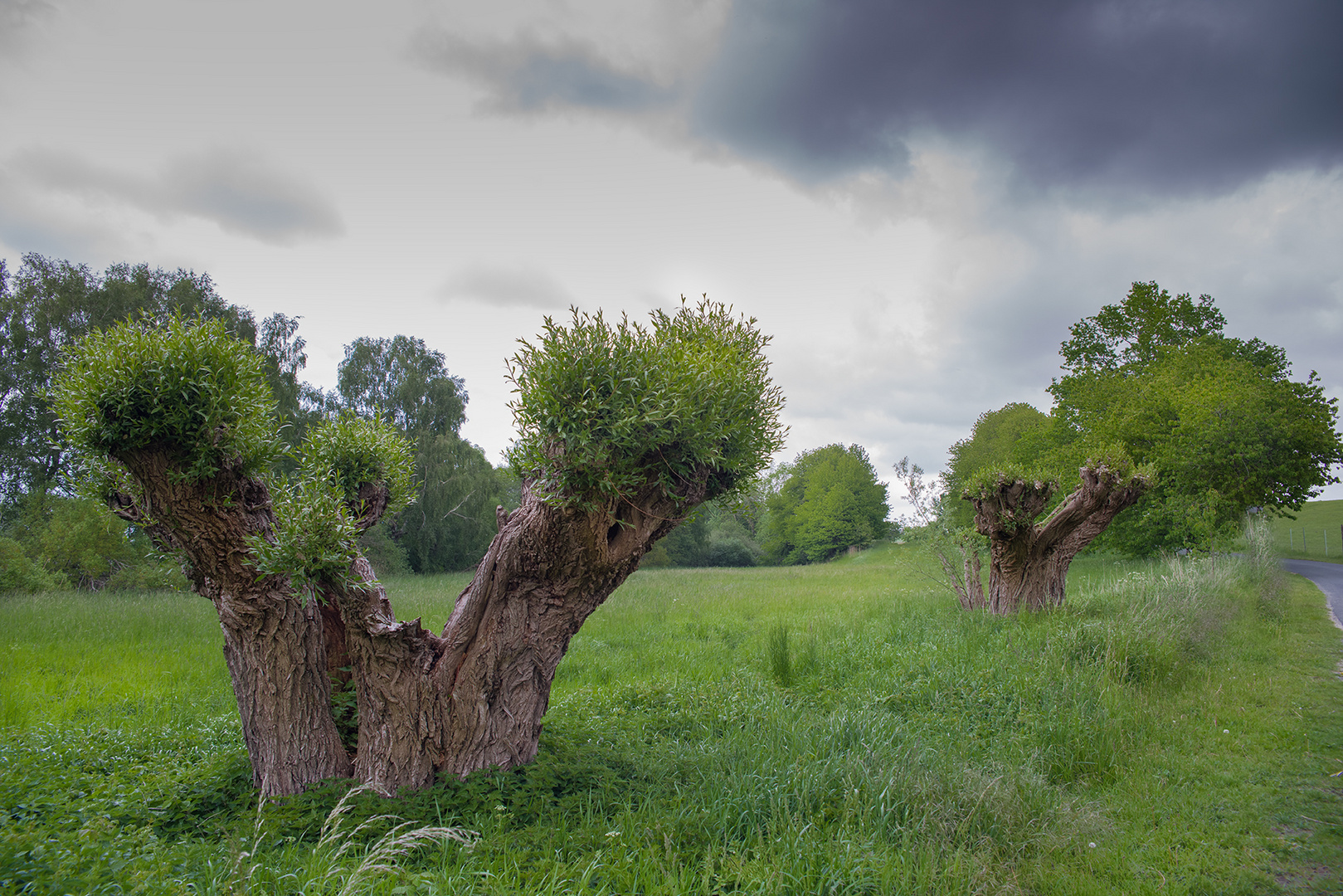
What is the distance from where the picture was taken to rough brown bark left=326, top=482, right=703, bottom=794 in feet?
16.4

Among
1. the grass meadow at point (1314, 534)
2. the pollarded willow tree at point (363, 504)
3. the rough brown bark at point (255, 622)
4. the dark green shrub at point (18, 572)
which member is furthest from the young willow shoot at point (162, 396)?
the grass meadow at point (1314, 534)

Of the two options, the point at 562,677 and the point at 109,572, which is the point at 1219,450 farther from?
the point at 109,572

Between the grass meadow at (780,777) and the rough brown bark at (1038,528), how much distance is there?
127 cm

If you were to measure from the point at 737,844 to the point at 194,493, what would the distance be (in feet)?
15.7

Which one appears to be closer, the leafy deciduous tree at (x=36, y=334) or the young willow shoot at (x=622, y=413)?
the young willow shoot at (x=622, y=413)

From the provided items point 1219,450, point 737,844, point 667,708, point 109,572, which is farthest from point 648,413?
point 109,572

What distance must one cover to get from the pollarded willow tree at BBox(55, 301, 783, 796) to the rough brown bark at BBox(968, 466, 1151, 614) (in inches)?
358

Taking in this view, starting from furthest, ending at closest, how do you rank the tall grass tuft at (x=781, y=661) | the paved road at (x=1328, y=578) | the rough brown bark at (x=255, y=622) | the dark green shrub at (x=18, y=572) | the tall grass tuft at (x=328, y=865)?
1. the dark green shrub at (x=18, y=572)
2. the paved road at (x=1328, y=578)
3. the tall grass tuft at (x=781, y=661)
4. the rough brown bark at (x=255, y=622)
5. the tall grass tuft at (x=328, y=865)

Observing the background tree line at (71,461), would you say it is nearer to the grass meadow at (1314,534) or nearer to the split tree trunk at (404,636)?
Answer: the split tree trunk at (404,636)

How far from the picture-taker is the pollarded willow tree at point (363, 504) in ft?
14.9

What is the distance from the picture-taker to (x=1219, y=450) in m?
22.2

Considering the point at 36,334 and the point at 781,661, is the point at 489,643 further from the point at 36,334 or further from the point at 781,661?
the point at 36,334

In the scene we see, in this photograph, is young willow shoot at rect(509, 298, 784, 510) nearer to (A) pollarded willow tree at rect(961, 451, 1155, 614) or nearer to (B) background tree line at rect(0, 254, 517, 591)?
(A) pollarded willow tree at rect(961, 451, 1155, 614)

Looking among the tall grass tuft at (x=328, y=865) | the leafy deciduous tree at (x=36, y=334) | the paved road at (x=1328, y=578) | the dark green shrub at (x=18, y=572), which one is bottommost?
the paved road at (x=1328, y=578)
